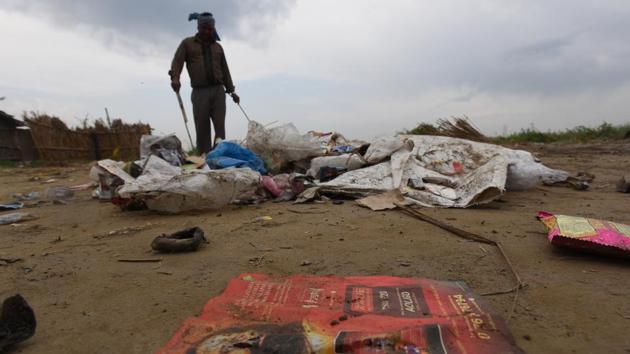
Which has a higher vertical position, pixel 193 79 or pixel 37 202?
pixel 193 79

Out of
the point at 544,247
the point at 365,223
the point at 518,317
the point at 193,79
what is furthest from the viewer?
the point at 193,79

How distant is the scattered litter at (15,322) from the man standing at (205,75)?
11.1 ft

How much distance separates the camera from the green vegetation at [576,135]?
349 inches

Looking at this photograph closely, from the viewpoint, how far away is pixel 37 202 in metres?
3.59

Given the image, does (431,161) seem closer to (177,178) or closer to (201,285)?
(177,178)

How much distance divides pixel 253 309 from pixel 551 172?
3.31 meters

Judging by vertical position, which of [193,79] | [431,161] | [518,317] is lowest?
[518,317]

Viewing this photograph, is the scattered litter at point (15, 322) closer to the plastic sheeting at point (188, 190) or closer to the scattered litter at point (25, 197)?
the plastic sheeting at point (188, 190)

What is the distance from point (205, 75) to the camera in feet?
15.1

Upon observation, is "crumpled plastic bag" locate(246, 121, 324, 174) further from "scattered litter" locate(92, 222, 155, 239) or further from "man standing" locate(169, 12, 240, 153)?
"scattered litter" locate(92, 222, 155, 239)

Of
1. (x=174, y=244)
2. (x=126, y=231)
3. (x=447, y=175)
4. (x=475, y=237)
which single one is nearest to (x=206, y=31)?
(x=126, y=231)

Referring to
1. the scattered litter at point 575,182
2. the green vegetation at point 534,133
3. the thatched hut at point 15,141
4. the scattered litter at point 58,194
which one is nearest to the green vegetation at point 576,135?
the green vegetation at point 534,133

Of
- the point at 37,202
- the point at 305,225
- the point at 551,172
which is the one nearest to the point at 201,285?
the point at 305,225

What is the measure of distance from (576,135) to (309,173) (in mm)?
8974
